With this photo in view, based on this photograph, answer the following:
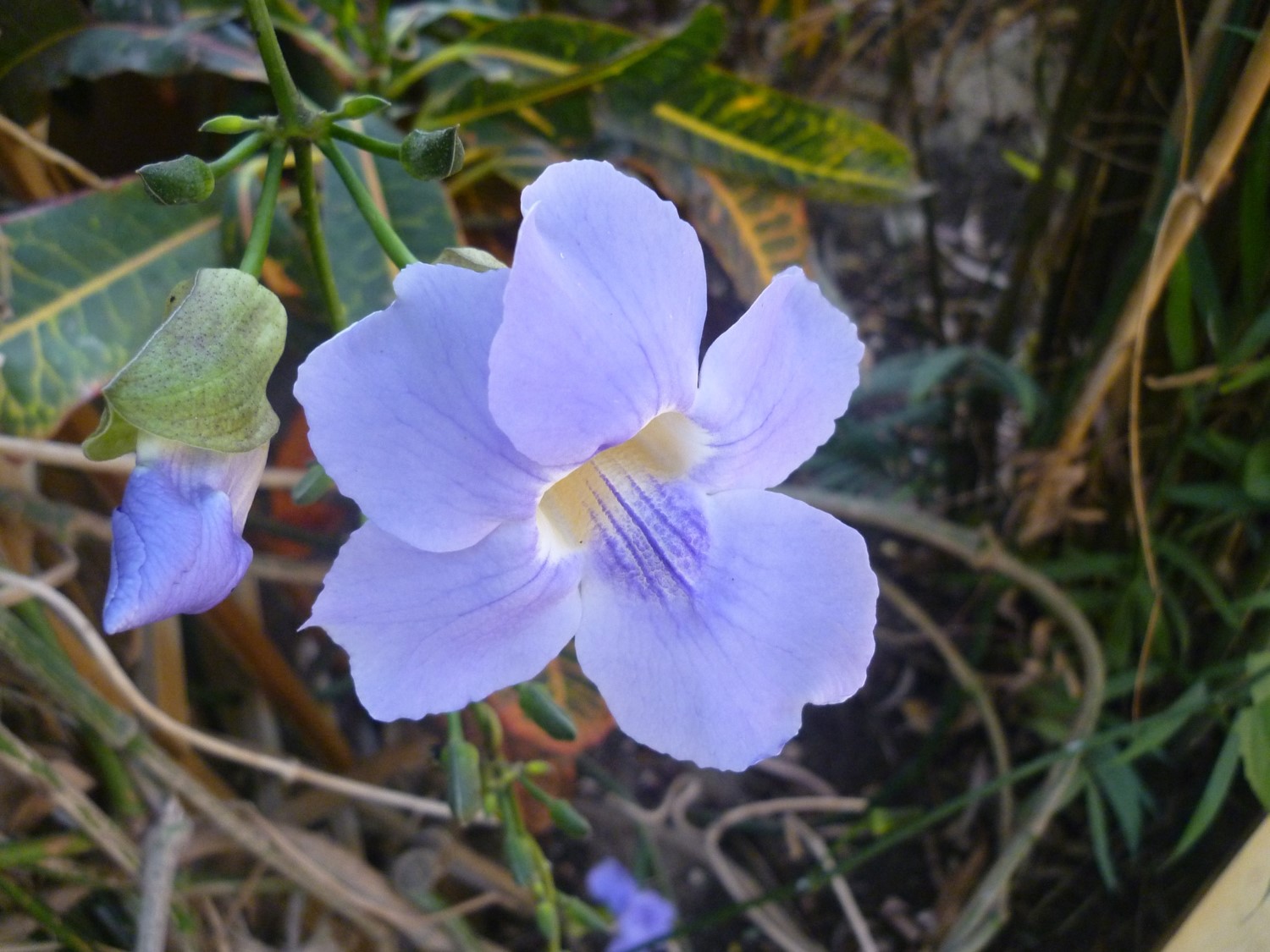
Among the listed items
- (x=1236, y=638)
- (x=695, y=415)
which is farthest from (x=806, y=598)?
(x=1236, y=638)

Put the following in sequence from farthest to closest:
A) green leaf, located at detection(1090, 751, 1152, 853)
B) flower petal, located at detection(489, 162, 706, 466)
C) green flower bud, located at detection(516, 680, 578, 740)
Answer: green leaf, located at detection(1090, 751, 1152, 853) → green flower bud, located at detection(516, 680, 578, 740) → flower petal, located at detection(489, 162, 706, 466)

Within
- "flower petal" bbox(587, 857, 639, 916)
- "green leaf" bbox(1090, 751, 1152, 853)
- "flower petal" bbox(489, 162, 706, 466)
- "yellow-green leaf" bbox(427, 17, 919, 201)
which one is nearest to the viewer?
"flower petal" bbox(489, 162, 706, 466)

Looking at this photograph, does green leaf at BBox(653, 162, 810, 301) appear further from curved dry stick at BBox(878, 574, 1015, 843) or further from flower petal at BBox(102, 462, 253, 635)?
flower petal at BBox(102, 462, 253, 635)

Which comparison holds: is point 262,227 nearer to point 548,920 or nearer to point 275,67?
point 275,67

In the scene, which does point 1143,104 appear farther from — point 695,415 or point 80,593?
point 80,593

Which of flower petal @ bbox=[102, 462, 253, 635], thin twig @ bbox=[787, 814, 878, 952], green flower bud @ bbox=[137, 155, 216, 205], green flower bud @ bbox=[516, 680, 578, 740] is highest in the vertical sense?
green flower bud @ bbox=[137, 155, 216, 205]

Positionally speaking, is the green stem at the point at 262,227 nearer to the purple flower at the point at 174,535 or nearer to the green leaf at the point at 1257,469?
the purple flower at the point at 174,535

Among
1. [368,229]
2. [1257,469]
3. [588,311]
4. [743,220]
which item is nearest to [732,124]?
[743,220]

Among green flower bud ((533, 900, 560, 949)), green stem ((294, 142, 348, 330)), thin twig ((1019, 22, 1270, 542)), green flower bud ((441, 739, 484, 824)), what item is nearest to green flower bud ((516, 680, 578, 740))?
green flower bud ((441, 739, 484, 824))
